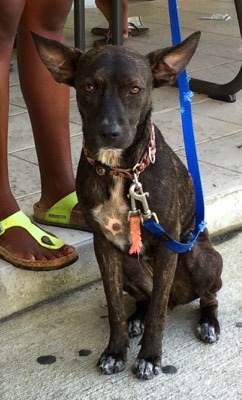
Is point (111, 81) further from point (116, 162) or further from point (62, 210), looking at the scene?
point (62, 210)

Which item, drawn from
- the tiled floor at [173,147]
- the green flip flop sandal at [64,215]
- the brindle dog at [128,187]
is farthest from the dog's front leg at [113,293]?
the green flip flop sandal at [64,215]

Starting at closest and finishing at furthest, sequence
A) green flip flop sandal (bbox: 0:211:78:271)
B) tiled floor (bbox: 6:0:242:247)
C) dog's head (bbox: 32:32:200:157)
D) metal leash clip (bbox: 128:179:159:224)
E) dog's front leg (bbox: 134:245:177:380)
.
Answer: dog's head (bbox: 32:32:200:157) → metal leash clip (bbox: 128:179:159:224) → dog's front leg (bbox: 134:245:177:380) → green flip flop sandal (bbox: 0:211:78:271) → tiled floor (bbox: 6:0:242:247)

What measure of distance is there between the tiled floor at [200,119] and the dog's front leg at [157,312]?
830 mm

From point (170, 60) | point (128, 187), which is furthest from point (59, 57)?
point (128, 187)

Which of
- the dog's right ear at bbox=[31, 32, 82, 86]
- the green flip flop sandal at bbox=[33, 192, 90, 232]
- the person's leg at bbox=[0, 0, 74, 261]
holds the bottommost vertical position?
the green flip flop sandal at bbox=[33, 192, 90, 232]

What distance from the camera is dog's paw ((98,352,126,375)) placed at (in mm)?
2945

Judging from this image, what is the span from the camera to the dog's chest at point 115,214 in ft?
9.45

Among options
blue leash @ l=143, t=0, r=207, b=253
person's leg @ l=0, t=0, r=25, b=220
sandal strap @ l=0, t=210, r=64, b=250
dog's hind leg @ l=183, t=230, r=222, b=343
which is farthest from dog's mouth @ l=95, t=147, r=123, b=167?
sandal strap @ l=0, t=210, r=64, b=250

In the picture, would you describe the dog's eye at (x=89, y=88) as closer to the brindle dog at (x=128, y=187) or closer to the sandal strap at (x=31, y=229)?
the brindle dog at (x=128, y=187)

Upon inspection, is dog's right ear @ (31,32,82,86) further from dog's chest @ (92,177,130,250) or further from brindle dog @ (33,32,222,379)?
dog's chest @ (92,177,130,250)

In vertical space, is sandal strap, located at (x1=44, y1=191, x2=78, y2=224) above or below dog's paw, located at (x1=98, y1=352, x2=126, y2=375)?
above

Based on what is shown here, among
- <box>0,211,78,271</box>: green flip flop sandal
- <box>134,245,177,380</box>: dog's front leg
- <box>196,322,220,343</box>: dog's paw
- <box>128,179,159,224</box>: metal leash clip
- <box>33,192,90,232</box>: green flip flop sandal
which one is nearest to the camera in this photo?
<box>128,179,159,224</box>: metal leash clip

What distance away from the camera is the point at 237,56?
660cm

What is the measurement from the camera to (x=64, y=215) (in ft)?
12.4
